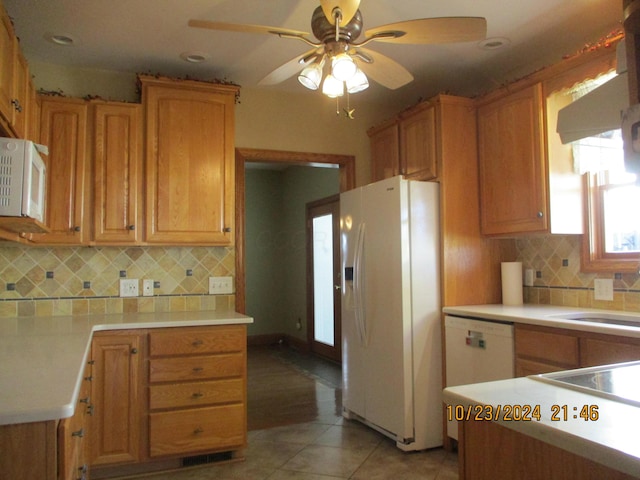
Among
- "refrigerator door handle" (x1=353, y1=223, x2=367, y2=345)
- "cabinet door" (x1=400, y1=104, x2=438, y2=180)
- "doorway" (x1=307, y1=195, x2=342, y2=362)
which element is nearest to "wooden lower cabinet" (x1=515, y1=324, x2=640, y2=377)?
"refrigerator door handle" (x1=353, y1=223, x2=367, y2=345)

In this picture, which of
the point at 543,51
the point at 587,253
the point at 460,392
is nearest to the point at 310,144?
the point at 543,51

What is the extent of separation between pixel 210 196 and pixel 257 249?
3834 mm

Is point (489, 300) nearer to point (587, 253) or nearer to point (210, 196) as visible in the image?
point (587, 253)

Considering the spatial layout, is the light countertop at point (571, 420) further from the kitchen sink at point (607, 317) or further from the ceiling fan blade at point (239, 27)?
the kitchen sink at point (607, 317)

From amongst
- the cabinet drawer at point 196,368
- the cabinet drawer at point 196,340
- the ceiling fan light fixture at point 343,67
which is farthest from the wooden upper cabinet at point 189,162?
the ceiling fan light fixture at point 343,67

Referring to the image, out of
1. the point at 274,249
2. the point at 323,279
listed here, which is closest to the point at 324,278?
the point at 323,279

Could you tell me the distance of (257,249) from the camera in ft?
22.9

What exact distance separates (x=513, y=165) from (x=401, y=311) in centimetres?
114

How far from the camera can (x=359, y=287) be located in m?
3.35

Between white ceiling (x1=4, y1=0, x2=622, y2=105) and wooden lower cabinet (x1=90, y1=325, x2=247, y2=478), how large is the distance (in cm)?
173

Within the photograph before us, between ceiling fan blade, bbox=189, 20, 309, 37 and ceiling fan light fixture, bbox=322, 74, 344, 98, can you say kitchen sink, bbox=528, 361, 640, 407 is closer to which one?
ceiling fan light fixture, bbox=322, 74, 344, 98

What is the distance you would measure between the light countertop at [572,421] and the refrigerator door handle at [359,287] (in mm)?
2180

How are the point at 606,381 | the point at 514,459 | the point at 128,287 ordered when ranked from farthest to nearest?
1. the point at 128,287
2. the point at 606,381
3. the point at 514,459

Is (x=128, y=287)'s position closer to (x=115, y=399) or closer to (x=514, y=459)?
(x=115, y=399)
